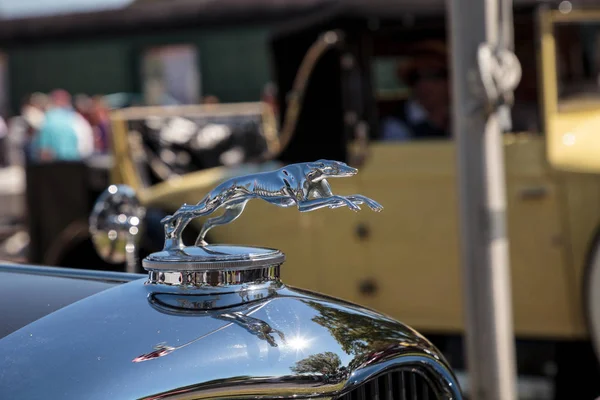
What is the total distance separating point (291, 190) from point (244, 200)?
11 centimetres

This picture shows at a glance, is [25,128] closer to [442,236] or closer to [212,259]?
[442,236]

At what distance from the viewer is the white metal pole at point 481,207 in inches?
138

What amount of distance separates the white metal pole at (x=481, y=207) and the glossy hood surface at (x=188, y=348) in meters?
2.12

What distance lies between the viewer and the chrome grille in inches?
57.1

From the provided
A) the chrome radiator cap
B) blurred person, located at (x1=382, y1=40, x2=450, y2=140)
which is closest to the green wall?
blurred person, located at (x1=382, y1=40, x2=450, y2=140)

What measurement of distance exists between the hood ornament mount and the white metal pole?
2.22m

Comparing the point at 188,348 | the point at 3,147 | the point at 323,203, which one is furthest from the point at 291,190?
the point at 3,147

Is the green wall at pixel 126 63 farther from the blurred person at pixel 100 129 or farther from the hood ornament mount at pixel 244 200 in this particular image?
the hood ornament mount at pixel 244 200

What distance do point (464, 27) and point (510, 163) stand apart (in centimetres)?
103

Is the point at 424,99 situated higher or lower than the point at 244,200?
higher

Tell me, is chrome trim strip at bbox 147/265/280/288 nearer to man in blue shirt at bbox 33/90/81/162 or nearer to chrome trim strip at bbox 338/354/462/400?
chrome trim strip at bbox 338/354/462/400

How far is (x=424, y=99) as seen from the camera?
4820 mm

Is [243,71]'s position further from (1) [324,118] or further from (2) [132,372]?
(2) [132,372]

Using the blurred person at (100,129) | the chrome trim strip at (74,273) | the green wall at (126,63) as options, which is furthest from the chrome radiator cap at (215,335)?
the green wall at (126,63)
